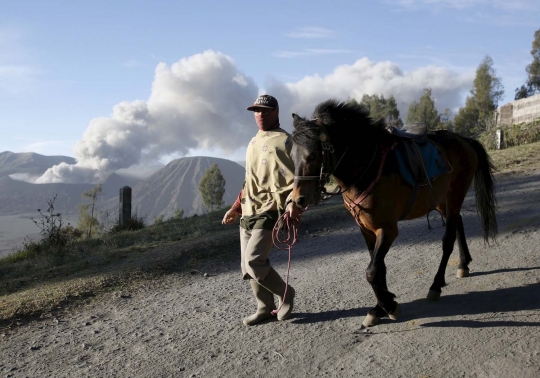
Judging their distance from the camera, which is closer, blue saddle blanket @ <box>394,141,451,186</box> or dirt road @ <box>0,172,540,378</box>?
dirt road @ <box>0,172,540,378</box>

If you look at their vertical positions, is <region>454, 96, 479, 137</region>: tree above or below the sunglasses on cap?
above

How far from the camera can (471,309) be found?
4.74 m

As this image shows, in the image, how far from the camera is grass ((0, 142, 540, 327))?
247 inches

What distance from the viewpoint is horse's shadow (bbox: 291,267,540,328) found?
4414 millimetres

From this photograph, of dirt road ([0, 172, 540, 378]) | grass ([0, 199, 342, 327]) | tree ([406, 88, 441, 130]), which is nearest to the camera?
dirt road ([0, 172, 540, 378])

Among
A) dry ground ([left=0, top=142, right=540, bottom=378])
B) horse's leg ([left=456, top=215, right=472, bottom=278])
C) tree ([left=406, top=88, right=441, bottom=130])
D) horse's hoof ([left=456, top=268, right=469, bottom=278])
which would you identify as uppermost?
tree ([left=406, top=88, right=441, bottom=130])

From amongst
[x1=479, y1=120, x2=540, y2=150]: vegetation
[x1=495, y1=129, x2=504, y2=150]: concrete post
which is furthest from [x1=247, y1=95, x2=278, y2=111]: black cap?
[x1=479, y1=120, x2=540, y2=150]: vegetation

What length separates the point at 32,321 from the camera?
5.56 meters

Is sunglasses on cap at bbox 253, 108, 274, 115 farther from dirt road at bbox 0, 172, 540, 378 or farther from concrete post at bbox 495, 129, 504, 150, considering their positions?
concrete post at bbox 495, 129, 504, 150

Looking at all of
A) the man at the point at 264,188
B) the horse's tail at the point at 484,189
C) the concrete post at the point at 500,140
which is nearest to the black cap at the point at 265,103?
the man at the point at 264,188

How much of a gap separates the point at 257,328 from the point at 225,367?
0.84m

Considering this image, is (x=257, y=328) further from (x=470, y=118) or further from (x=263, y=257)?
(x=470, y=118)

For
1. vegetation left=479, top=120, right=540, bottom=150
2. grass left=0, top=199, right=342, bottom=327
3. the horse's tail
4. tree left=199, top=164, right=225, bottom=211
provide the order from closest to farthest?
grass left=0, top=199, right=342, bottom=327 → the horse's tail → vegetation left=479, top=120, right=540, bottom=150 → tree left=199, top=164, right=225, bottom=211

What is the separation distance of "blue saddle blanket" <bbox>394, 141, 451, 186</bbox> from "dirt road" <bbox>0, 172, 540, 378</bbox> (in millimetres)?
1338
